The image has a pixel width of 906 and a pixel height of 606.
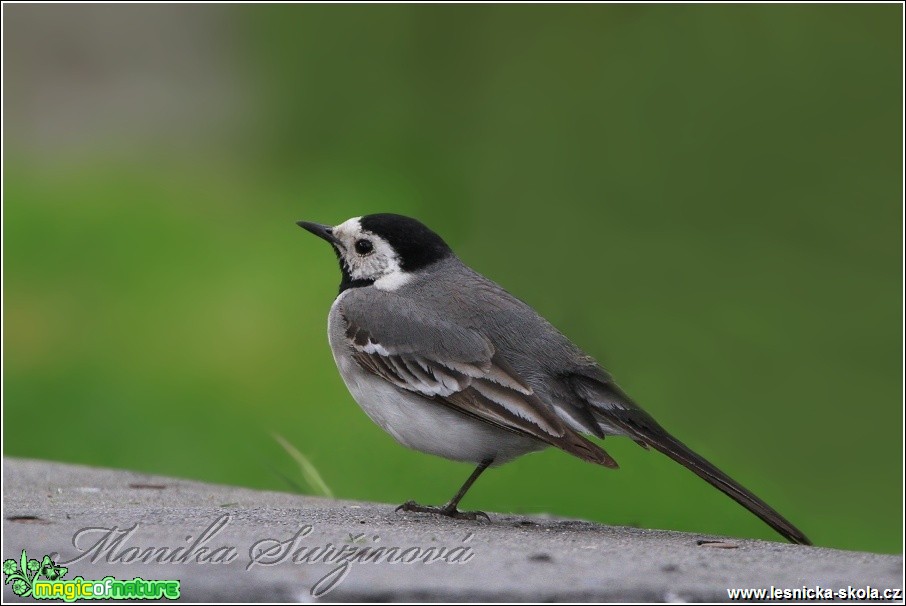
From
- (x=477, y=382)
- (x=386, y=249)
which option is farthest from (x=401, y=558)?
(x=386, y=249)

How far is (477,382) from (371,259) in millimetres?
1279

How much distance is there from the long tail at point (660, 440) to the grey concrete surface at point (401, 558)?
262mm

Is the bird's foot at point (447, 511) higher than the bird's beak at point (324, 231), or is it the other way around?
the bird's beak at point (324, 231)

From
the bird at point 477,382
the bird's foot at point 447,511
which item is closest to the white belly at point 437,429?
the bird at point 477,382

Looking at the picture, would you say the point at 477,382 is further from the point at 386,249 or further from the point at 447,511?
the point at 386,249

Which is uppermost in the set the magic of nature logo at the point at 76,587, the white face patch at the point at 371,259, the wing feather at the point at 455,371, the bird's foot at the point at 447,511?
the white face patch at the point at 371,259

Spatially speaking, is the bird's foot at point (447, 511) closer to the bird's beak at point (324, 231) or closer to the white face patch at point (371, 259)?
the white face patch at point (371, 259)

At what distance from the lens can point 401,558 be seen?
13.9ft

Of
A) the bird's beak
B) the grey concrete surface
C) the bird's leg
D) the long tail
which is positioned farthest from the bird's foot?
the bird's beak

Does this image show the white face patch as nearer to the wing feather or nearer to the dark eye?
the dark eye

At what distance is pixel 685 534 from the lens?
525 centimetres

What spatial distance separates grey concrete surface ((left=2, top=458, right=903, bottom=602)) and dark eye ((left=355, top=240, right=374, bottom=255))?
177 centimetres

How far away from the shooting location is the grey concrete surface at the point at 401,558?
12.8ft

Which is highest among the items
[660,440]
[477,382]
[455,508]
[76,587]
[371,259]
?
[371,259]
